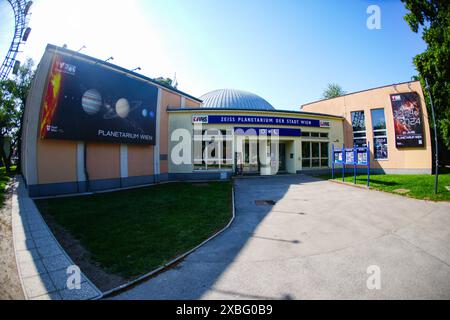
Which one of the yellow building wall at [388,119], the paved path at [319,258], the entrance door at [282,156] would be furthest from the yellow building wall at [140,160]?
the yellow building wall at [388,119]

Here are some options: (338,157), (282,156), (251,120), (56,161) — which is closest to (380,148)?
(338,157)

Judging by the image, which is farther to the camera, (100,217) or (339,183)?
(339,183)

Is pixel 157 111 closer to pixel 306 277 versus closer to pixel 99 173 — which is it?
pixel 99 173

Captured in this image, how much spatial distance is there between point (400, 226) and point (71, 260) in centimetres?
844

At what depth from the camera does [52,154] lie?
33.9 feet

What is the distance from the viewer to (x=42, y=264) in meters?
3.80

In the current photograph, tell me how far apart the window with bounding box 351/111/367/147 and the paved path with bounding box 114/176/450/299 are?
45.9ft

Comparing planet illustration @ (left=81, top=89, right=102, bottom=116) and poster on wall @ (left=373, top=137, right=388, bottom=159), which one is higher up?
planet illustration @ (left=81, top=89, right=102, bottom=116)

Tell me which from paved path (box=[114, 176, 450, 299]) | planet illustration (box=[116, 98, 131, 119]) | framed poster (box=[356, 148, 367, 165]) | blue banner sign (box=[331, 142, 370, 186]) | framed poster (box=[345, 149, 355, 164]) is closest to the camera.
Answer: paved path (box=[114, 176, 450, 299])

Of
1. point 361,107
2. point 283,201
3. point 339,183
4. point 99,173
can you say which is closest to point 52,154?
point 99,173

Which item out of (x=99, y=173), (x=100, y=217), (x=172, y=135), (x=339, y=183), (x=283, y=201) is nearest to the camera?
(x=100, y=217)

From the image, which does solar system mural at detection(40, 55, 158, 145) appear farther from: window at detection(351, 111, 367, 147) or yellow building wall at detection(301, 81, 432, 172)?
window at detection(351, 111, 367, 147)

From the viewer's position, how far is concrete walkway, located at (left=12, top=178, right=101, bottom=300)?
2.96 m

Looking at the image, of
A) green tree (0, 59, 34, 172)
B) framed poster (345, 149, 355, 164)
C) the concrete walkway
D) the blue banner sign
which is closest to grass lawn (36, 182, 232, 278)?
the concrete walkway
